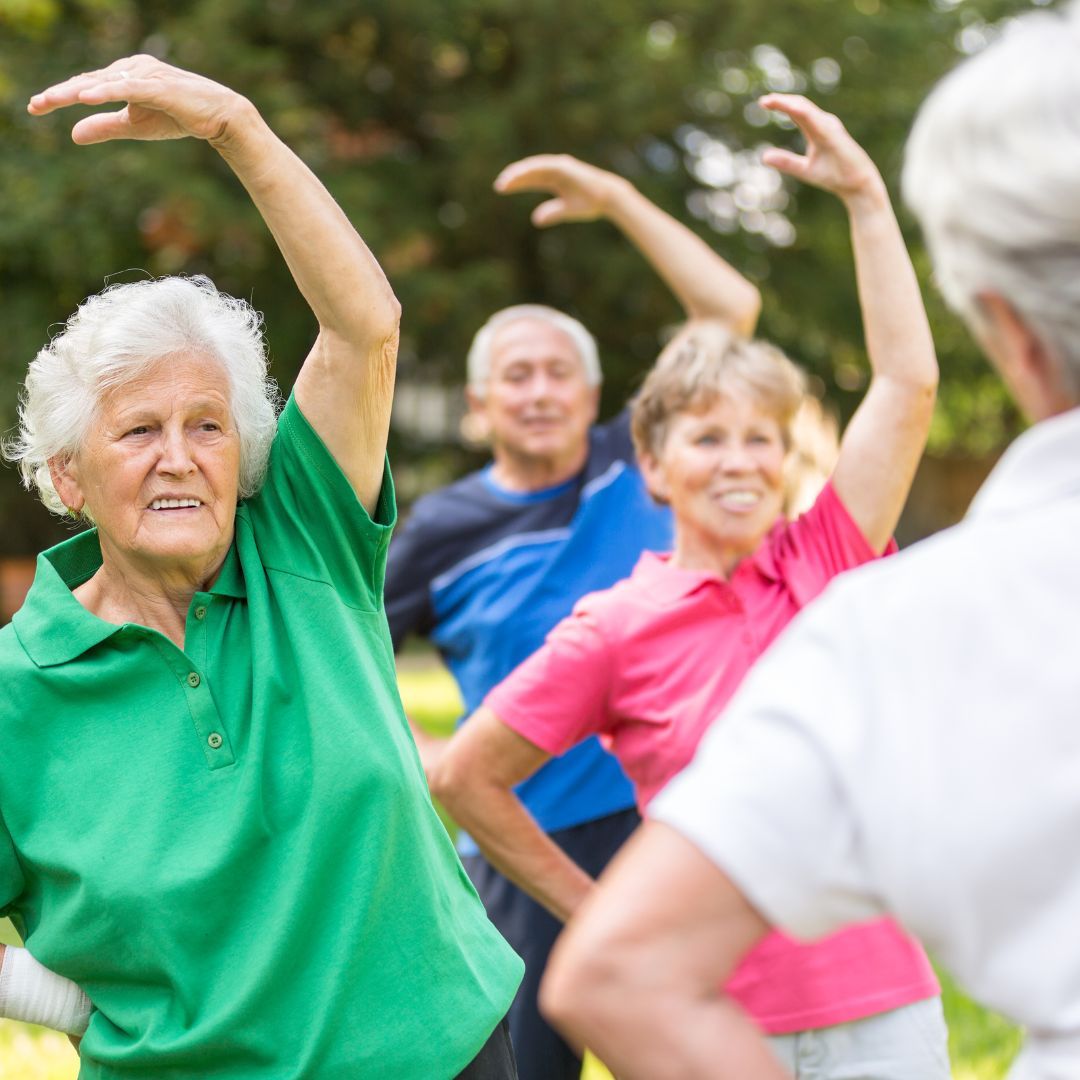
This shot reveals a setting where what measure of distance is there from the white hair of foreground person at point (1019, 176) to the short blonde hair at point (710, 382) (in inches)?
66.6

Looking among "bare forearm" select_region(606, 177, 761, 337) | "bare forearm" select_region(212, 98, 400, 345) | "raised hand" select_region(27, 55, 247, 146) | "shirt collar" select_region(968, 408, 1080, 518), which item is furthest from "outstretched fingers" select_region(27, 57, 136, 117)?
"bare forearm" select_region(606, 177, 761, 337)

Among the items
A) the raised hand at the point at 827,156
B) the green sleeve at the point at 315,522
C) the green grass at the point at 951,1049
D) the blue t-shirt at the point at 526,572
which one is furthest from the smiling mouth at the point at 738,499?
the green grass at the point at 951,1049

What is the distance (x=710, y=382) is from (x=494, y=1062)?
51.4 inches

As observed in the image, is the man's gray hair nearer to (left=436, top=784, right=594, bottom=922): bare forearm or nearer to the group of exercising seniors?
the group of exercising seniors

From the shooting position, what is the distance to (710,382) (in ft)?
9.46

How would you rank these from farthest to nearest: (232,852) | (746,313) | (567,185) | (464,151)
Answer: (464,151) → (567,185) → (746,313) → (232,852)

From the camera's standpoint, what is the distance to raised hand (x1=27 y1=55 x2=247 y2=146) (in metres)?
2.14

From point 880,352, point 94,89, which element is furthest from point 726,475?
point 94,89

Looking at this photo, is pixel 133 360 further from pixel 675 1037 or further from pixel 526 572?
pixel 526 572

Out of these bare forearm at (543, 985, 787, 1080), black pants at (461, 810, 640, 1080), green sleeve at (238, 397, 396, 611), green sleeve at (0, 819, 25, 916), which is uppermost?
green sleeve at (238, 397, 396, 611)

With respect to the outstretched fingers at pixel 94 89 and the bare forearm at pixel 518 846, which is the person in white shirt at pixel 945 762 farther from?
the bare forearm at pixel 518 846

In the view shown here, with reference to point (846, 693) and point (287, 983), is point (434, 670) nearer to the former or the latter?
point (287, 983)

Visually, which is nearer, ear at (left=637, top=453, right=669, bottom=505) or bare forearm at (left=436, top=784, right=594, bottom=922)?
bare forearm at (left=436, top=784, right=594, bottom=922)

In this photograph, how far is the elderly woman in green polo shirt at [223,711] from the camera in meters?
2.09
